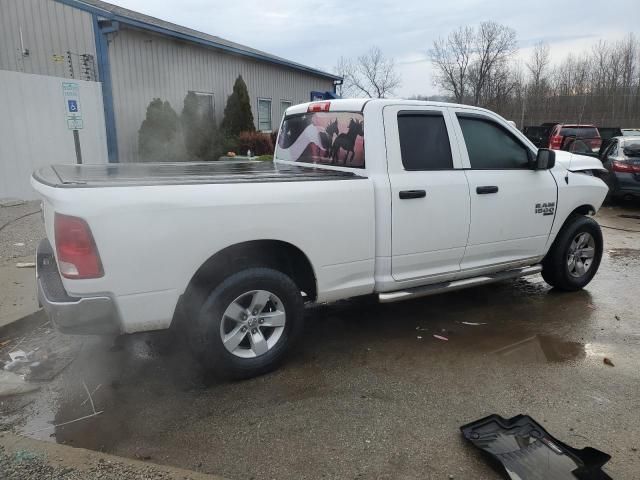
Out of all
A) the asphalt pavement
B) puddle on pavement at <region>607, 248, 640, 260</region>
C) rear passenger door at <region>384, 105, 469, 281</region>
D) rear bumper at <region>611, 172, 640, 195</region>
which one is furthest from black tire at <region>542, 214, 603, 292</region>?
rear bumper at <region>611, 172, 640, 195</region>

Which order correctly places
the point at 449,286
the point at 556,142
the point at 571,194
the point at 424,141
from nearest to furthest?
the point at 424,141 < the point at 449,286 < the point at 571,194 < the point at 556,142

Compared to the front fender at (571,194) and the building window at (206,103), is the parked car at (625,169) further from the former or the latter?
the building window at (206,103)

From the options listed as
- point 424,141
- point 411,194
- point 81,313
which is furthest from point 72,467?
point 424,141

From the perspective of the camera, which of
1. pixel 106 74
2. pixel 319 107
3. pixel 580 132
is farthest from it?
pixel 580 132

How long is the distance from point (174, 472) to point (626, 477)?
7.55 ft

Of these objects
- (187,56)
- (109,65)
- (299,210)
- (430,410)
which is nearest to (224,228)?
(299,210)

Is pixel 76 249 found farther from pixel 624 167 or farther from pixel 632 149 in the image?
pixel 632 149

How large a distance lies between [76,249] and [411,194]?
239 cm

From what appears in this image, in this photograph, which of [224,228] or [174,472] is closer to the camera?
[174,472]

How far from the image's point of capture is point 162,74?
41.7 ft

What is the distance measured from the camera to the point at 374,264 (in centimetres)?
389

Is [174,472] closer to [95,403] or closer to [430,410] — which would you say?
[95,403]

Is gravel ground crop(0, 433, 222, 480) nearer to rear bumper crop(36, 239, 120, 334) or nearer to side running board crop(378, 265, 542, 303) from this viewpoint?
rear bumper crop(36, 239, 120, 334)

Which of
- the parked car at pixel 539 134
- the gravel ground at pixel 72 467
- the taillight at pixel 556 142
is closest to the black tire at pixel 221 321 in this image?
the gravel ground at pixel 72 467
